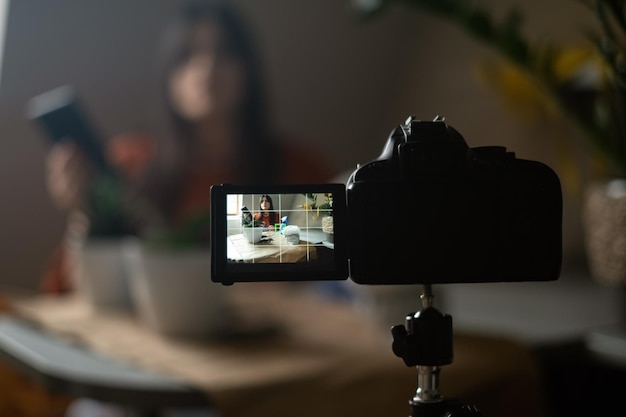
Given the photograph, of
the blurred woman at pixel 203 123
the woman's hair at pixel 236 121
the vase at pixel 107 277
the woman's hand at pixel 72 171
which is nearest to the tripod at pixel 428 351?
the vase at pixel 107 277

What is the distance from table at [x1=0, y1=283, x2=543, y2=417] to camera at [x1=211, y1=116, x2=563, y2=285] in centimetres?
14

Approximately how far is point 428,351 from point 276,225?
98 mm

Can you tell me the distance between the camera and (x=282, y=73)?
74.5 inches

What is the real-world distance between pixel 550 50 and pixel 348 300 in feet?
1.41

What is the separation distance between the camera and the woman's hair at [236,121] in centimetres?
154

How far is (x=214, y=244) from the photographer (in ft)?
1.23

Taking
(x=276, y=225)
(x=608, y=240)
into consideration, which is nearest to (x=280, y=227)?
(x=276, y=225)

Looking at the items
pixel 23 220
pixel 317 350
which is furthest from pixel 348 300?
pixel 23 220

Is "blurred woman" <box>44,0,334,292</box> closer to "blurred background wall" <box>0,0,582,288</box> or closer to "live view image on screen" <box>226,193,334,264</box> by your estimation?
"blurred background wall" <box>0,0,582,288</box>

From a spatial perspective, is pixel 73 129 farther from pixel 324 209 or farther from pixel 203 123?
pixel 324 209

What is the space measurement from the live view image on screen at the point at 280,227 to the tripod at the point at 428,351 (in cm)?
6

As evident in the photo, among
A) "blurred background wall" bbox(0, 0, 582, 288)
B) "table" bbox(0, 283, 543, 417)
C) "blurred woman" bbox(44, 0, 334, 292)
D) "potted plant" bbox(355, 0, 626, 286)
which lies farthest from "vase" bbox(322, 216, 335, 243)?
"blurred woman" bbox(44, 0, 334, 292)

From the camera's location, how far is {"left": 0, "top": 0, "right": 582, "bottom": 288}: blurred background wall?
148 cm

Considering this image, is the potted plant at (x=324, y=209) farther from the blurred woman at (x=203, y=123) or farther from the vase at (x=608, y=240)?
the blurred woman at (x=203, y=123)
